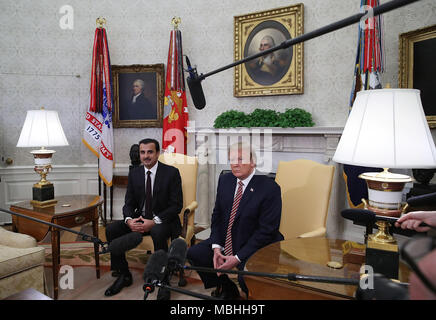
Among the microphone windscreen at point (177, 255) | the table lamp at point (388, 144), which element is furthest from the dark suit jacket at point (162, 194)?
the microphone windscreen at point (177, 255)

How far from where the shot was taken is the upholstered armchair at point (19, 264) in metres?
2.32

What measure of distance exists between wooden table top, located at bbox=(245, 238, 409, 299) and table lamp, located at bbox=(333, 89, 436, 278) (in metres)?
0.24

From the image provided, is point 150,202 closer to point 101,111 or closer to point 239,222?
point 239,222

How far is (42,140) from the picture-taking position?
3.29 metres

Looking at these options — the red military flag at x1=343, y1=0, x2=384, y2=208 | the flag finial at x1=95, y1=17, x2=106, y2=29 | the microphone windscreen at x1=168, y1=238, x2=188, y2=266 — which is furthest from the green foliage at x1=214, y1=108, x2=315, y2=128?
the microphone windscreen at x1=168, y1=238, x2=188, y2=266

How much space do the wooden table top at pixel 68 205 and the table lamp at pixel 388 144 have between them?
258 cm

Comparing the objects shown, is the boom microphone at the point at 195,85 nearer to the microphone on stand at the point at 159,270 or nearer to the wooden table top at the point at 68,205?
the microphone on stand at the point at 159,270

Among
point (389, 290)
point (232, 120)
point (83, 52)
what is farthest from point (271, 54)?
point (389, 290)

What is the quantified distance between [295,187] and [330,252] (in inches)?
42.4

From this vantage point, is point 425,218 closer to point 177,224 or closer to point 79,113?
point 177,224

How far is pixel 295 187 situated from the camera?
2908 mm
